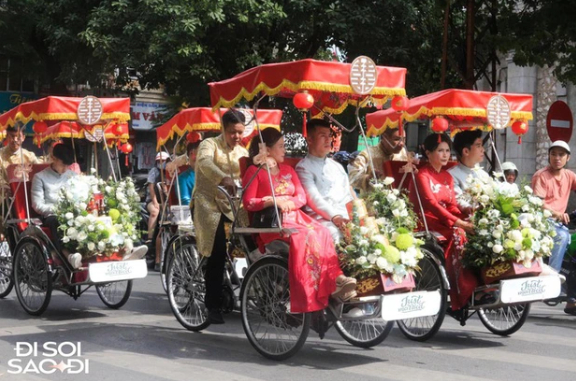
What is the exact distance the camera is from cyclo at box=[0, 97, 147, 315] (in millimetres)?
9828

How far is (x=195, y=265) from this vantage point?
9.19 meters

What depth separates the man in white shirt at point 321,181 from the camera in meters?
7.90

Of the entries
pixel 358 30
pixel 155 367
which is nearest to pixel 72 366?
pixel 155 367

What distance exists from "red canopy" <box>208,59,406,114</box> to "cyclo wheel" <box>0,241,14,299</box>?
4.20m

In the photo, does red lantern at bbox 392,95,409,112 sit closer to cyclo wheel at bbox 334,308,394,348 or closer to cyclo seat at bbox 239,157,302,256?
cyclo seat at bbox 239,157,302,256

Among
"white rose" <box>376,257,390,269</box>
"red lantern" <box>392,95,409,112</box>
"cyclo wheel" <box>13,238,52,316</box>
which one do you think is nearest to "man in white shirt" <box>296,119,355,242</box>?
"red lantern" <box>392,95,409,112</box>

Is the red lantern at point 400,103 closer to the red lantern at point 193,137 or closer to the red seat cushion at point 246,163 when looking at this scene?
the red seat cushion at point 246,163

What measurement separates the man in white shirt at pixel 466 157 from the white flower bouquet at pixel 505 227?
0.52 meters

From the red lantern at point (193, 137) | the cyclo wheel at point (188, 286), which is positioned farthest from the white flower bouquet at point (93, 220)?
the red lantern at point (193, 137)

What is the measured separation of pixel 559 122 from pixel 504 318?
7209 millimetres

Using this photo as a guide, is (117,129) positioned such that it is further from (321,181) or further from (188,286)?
(321,181)

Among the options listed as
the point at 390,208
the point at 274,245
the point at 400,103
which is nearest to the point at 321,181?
the point at 390,208

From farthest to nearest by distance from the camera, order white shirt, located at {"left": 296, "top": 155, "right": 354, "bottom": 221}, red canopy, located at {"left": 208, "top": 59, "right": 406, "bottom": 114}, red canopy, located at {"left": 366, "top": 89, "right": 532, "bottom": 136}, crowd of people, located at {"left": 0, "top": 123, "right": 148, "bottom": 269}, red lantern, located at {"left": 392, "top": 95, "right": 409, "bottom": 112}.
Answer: crowd of people, located at {"left": 0, "top": 123, "right": 148, "bottom": 269}
red canopy, located at {"left": 366, "top": 89, "right": 532, "bottom": 136}
red lantern, located at {"left": 392, "top": 95, "right": 409, "bottom": 112}
white shirt, located at {"left": 296, "top": 155, "right": 354, "bottom": 221}
red canopy, located at {"left": 208, "top": 59, "right": 406, "bottom": 114}

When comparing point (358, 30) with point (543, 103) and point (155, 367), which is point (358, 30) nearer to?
point (543, 103)
